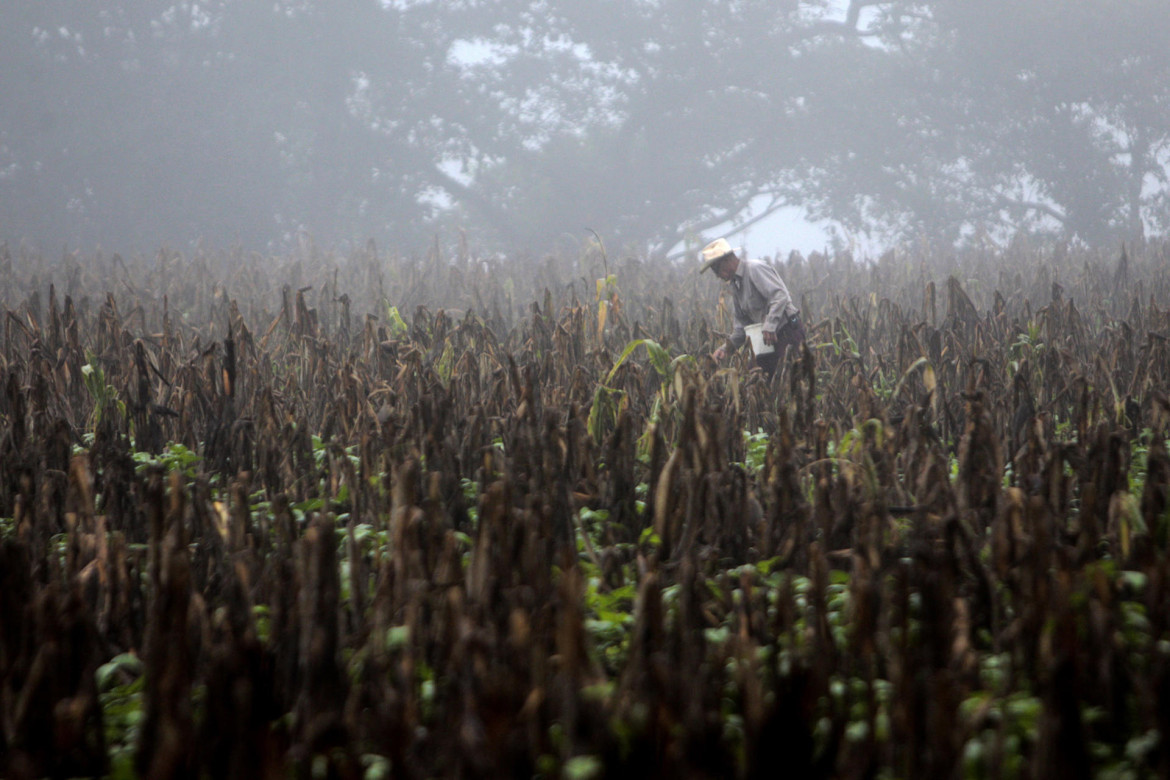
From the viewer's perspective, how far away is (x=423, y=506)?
2.69 metres

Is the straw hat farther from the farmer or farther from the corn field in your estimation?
the corn field

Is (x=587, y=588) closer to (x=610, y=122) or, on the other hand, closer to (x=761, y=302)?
(x=761, y=302)

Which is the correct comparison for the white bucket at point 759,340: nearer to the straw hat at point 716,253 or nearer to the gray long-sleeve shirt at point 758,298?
the gray long-sleeve shirt at point 758,298

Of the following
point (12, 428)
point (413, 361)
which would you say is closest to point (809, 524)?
point (413, 361)

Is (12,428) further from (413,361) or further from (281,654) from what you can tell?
(281,654)

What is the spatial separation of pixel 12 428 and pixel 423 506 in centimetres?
193

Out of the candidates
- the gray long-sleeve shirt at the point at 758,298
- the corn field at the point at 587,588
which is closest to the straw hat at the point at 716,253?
the gray long-sleeve shirt at the point at 758,298

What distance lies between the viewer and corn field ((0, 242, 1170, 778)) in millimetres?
1689

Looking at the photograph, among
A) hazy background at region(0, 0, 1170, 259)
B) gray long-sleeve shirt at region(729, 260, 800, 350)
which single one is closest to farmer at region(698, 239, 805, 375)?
gray long-sleeve shirt at region(729, 260, 800, 350)

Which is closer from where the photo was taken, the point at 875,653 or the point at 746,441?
the point at 875,653

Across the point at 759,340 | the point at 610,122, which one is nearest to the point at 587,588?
the point at 759,340

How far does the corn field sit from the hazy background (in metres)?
20.2

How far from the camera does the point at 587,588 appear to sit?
2.59 meters

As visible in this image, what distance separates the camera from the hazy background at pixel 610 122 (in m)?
23.8
